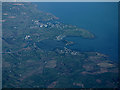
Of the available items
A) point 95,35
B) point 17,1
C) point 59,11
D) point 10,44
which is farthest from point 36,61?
point 17,1

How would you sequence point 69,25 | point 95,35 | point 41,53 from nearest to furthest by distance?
point 41,53 < point 95,35 < point 69,25

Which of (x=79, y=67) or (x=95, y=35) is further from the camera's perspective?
(x=95, y=35)

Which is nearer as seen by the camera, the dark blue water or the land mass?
the land mass

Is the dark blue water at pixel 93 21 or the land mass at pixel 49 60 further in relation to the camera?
the dark blue water at pixel 93 21

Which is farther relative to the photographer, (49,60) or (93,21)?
(93,21)

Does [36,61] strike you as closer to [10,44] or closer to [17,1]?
[10,44]

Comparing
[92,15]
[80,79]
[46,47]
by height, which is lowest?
[80,79]

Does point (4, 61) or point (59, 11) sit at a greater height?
point (59, 11)

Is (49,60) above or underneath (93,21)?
underneath
